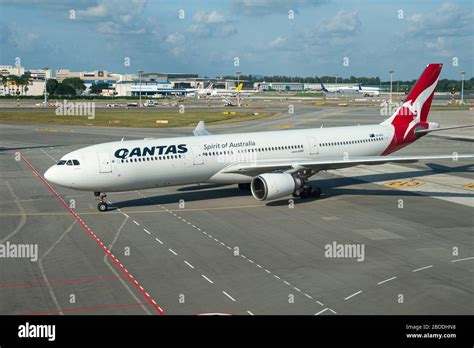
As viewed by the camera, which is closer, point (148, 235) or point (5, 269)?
point (5, 269)

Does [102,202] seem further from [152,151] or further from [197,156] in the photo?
[197,156]

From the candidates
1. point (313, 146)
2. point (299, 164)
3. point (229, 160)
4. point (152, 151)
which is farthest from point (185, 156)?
point (313, 146)

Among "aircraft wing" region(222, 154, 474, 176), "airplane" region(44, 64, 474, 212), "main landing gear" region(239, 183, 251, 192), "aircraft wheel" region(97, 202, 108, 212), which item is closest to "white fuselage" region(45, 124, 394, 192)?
"airplane" region(44, 64, 474, 212)

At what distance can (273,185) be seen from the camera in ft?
131

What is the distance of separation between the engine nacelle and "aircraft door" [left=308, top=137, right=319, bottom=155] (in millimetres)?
5360

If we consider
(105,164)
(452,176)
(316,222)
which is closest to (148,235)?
(105,164)

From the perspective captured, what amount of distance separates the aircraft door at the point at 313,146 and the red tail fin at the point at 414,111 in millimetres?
8794

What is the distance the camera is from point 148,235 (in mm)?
33750

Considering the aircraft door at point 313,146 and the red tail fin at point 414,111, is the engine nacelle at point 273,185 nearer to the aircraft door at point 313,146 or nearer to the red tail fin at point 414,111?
the aircraft door at point 313,146

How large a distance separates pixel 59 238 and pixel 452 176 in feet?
125

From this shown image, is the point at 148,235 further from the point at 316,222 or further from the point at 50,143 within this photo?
the point at 50,143

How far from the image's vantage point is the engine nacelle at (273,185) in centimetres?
3975
